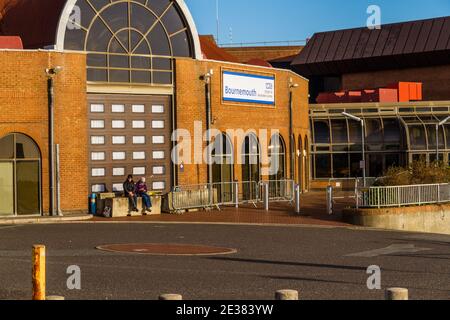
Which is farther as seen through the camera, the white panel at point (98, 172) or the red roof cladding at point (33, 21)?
the white panel at point (98, 172)

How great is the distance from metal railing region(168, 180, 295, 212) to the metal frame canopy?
4.77 meters

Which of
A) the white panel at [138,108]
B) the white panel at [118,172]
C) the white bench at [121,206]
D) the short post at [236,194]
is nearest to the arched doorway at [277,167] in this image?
the short post at [236,194]

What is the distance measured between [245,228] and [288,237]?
315 cm

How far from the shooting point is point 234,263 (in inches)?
773

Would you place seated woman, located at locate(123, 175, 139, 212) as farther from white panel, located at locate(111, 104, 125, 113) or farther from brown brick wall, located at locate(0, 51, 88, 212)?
white panel, located at locate(111, 104, 125, 113)

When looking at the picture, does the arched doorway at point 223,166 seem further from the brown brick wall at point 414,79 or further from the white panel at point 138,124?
the brown brick wall at point 414,79

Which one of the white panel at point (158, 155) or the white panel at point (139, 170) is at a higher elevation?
the white panel at point (158, 155)

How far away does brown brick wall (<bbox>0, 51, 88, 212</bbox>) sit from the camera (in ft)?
107

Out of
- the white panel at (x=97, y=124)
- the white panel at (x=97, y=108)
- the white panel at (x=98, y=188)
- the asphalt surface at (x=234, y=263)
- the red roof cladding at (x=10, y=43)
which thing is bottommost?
the asphalt surface at (x=234, y=263)

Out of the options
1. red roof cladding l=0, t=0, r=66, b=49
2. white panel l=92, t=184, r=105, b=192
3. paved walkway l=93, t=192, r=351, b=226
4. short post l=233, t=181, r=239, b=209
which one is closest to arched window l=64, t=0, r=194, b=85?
red roof cladding l=0, t=0, r=66, b=49

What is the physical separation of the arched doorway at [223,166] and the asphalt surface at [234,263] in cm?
1003

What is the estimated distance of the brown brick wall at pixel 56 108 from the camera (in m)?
32.6

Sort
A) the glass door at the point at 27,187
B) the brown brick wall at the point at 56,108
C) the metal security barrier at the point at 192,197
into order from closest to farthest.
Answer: the brown brick wall at the point at 56,108, the glass door at the point at 27,187, the metal security barrier at the point at 192,197
